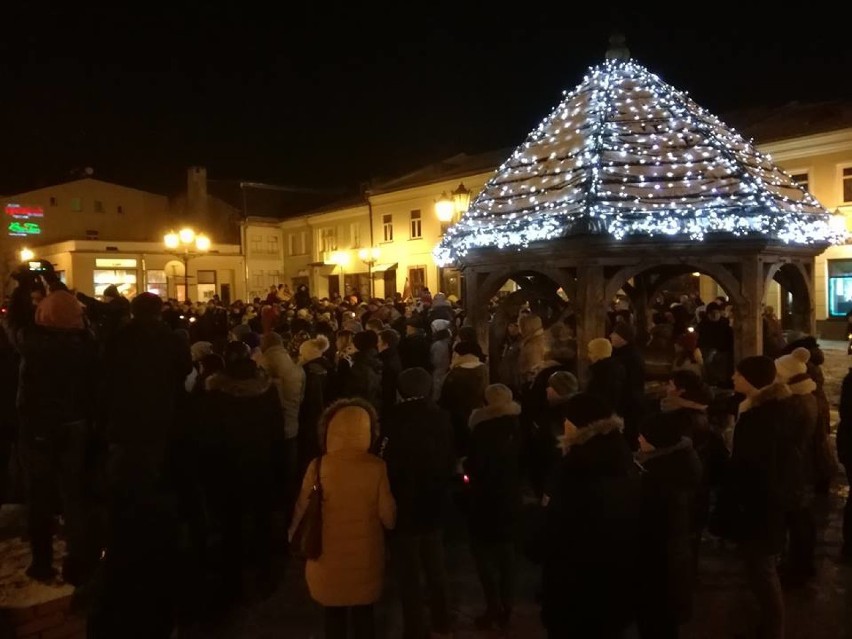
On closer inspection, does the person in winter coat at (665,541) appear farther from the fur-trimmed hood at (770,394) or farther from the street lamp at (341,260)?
the street lamp at (341,260)

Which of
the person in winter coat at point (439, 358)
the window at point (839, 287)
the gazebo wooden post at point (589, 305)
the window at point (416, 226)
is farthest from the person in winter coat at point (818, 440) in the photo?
the window at point (416, 226)

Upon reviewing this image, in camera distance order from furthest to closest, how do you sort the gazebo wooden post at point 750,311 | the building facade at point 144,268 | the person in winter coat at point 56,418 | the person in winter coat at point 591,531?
the building facade at point 144,268, the gazebo wooden post at point 750,311, the person in winter coat at point 56,418, the person in winter coat at point 591,531

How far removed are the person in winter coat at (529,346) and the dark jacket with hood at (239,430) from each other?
3271 millimetres

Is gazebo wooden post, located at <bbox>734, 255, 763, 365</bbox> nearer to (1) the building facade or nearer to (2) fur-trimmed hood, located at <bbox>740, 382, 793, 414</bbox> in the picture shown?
(2) fur-trimmed hood, located at <bbox>740, 382, 793, 414</bbox>

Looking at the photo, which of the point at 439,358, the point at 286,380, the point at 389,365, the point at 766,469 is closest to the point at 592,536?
the point at 766,469

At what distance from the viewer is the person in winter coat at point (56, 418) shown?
516 centimetres

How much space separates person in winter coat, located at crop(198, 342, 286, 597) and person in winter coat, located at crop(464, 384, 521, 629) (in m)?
1.63

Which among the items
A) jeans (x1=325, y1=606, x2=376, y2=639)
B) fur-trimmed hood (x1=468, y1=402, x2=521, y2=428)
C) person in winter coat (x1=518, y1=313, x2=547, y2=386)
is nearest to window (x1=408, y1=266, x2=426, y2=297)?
person in winter coat (x1=518, y1=313, x2=547, y2=386)

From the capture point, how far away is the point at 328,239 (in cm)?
4088

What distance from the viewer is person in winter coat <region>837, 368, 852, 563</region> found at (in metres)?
5.80

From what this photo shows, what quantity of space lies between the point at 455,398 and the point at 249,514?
2.05m

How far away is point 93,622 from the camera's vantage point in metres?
4.00

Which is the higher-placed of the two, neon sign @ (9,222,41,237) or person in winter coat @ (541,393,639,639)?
neon sign @ (9,222,41,237)

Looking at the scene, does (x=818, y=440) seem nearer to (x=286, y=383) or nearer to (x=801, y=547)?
(x=801, y=547)
